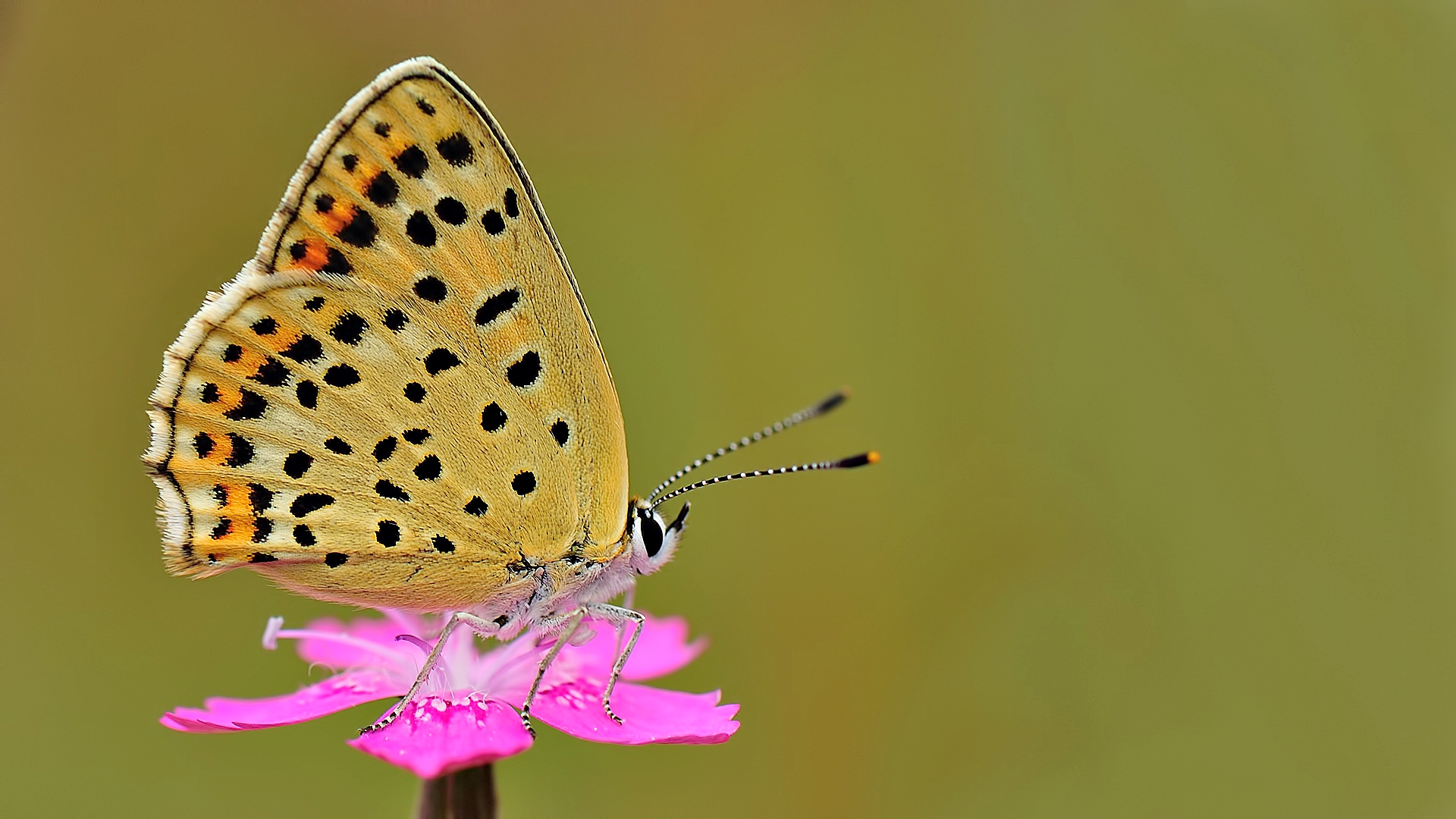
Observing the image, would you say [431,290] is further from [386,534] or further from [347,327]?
[386,534]

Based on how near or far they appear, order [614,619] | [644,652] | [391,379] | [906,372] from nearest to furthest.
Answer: [391,379], [614,619], [644,652], [906,372]

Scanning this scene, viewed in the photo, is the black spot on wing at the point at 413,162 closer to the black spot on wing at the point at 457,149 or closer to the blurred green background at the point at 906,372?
the black spot on wing at the point at 457,149

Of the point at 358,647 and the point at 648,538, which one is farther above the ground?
the point at 648,538

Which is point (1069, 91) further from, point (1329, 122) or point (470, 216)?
point (470, 216)

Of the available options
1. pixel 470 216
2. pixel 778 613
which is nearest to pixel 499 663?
pixel 470 216

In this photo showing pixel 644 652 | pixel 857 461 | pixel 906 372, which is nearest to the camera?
pixel 857 461

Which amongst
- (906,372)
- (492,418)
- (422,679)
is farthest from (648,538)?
(906,372)

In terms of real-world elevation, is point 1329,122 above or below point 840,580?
above

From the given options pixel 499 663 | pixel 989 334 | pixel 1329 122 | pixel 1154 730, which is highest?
pixel 1329 122
